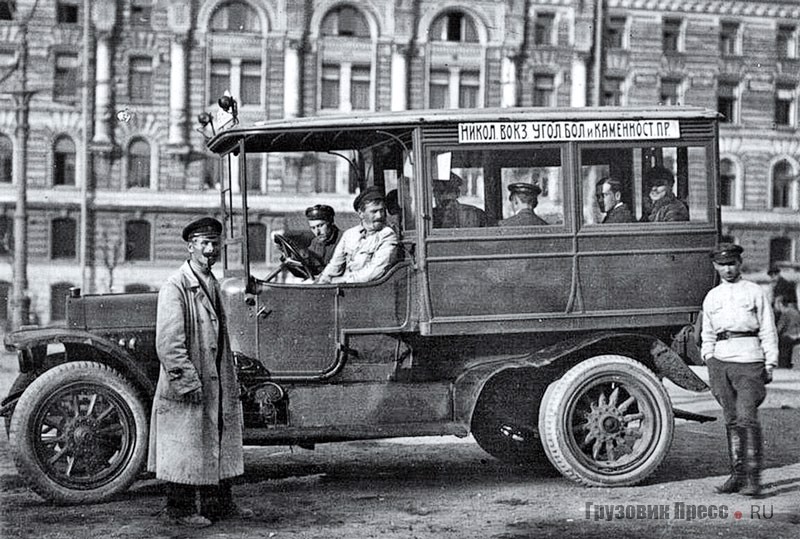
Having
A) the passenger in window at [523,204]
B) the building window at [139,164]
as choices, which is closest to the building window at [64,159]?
the building window at [139,164]

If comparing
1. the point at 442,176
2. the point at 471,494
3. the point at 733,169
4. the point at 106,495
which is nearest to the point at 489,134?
the point at 442,176

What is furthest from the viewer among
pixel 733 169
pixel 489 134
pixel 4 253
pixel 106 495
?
pixel 733 169

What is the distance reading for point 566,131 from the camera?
720cm

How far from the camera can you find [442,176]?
7.15 m

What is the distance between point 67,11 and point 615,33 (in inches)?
765

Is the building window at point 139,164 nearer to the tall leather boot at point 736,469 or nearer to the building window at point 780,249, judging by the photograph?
the building window at point 780,249

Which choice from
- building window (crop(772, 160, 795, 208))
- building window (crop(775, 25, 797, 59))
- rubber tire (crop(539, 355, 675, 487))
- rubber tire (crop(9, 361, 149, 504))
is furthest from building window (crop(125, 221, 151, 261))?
rubber tire (crop(539, 355, 675, 487))

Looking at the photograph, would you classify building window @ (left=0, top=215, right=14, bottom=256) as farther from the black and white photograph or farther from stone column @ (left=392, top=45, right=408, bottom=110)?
the black and white photograph

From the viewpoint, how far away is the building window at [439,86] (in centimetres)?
3962

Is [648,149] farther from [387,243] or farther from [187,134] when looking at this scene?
[187,134]

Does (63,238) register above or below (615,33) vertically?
below

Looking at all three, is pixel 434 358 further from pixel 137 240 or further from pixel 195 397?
pixel 137 240

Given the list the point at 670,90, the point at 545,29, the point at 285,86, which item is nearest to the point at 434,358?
the point at 285,86

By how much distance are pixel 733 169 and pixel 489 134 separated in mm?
36514
